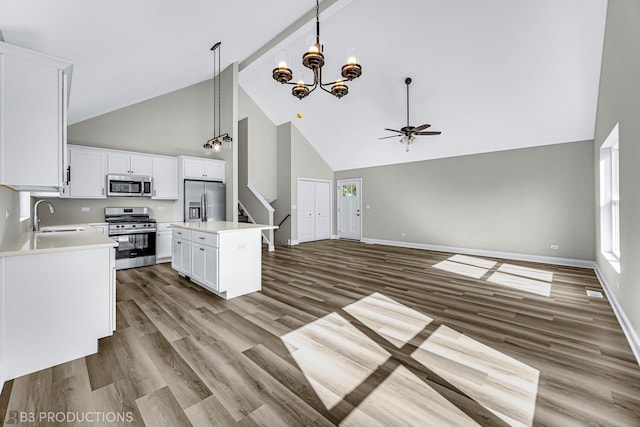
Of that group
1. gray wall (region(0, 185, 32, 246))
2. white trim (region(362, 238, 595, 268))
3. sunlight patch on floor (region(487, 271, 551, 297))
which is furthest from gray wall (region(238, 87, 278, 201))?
sunlight patch on floor (region(487, 271, 551, 297))

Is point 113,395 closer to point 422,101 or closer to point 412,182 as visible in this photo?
point 422,101

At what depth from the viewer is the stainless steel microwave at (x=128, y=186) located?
5045 mm

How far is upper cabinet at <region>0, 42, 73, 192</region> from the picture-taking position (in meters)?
1.89

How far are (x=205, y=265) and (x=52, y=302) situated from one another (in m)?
1.64

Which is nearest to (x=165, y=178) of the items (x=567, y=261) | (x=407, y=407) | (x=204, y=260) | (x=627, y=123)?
(x=204, y=260)

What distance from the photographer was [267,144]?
27.4 feet

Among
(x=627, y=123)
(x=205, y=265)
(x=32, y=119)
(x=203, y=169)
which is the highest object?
(x=203, y=169)

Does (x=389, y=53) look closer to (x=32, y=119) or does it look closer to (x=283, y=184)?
(x=283, y=184)

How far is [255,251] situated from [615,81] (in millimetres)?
4760

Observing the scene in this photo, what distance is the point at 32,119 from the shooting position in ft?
6.56

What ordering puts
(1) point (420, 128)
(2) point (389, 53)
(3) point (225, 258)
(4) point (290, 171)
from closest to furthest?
(3) point (225, 258) → (1) point (420, 128) → (2) point (389, 53) → (4) point (290, 171)

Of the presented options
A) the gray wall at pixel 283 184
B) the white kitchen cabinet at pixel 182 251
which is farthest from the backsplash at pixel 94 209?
the gray wall at pixel 283 184

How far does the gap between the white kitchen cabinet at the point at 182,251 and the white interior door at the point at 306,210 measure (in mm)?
4326

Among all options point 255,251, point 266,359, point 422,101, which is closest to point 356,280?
point 255,251
